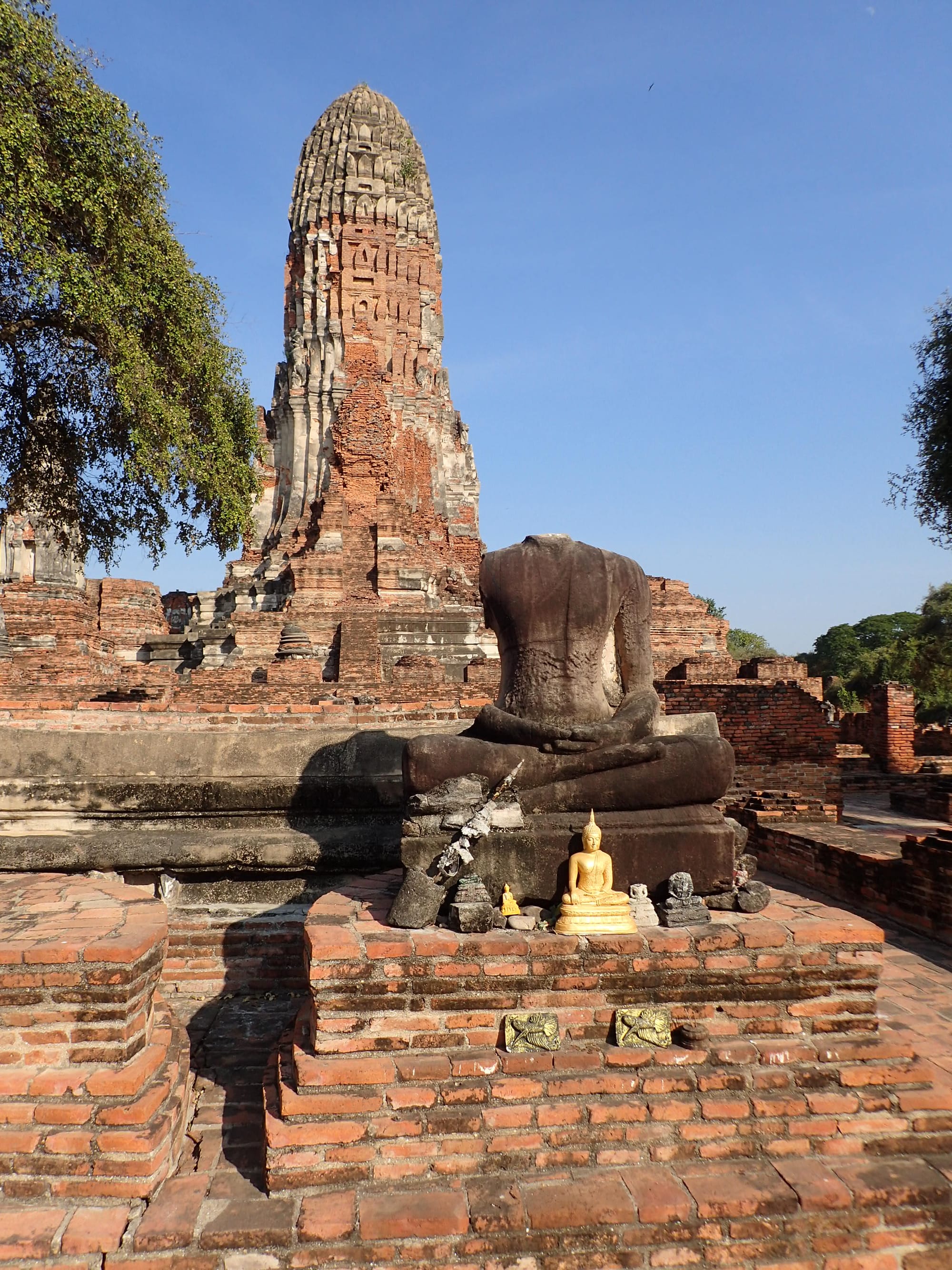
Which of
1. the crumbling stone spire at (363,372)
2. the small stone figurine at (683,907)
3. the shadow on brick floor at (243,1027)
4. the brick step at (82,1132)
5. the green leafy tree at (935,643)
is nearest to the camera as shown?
the brick step at (82,1132)

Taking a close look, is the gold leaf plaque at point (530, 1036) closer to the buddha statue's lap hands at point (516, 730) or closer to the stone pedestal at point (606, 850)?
the stone pedestal at point (606, 850)

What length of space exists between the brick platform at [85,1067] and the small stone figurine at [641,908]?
159 centimetres

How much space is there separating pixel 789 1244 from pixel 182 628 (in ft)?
81.0

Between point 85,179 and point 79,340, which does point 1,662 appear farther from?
point 85,179

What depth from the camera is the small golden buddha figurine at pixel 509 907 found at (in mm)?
2799

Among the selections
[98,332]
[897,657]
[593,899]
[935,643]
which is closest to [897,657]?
[897,657]

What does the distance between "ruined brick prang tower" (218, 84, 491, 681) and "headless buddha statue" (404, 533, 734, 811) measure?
12823 mm

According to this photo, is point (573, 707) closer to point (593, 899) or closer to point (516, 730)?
point (516, 730)

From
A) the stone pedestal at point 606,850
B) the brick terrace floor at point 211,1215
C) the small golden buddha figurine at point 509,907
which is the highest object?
the stone pedestal at point 606,850

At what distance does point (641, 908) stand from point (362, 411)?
19.7 meters

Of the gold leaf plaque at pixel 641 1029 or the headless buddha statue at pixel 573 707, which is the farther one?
the headless buddha statue at pixel 573 707

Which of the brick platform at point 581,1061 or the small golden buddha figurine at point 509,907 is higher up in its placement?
the small golden buddha figurine at point 509,907

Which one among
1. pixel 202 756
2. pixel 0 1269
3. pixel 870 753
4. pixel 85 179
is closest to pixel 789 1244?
pixel 0 1269

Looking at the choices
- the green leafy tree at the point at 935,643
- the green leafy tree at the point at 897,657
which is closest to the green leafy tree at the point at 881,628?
the green leafy tree at the point at 897,657
